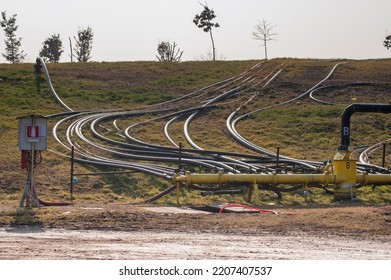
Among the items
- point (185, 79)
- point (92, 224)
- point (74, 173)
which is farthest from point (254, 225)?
point (185, 79)

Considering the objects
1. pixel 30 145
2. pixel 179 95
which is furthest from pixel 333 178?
pixel 179 95

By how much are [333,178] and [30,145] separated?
881 cm

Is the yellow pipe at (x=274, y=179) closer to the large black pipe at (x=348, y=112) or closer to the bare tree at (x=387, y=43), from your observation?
the large black pipe at (x=348, y=112)

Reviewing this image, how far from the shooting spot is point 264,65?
5506 cm

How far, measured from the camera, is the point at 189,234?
54.0 feet

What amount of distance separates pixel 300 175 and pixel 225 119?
622 inches

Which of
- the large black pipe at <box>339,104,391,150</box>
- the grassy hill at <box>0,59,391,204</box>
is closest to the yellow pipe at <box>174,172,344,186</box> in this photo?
the large black pipe at <box>339,104,391,150</box>

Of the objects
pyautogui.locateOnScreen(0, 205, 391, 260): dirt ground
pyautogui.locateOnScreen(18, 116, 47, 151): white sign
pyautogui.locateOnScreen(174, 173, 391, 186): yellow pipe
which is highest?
pyautogui.locateOnScreen(18, 116, 47, 151): white sign

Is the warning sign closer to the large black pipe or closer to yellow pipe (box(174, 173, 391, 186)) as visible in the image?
yellow pipe (box(174, 173, 391, 186))

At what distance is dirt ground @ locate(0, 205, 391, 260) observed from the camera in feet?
45.8

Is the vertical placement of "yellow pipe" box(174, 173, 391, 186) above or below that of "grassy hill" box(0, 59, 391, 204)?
below

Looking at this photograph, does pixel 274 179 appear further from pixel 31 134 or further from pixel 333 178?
pixel 31 134

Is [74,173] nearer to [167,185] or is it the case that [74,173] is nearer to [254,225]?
[167,185]

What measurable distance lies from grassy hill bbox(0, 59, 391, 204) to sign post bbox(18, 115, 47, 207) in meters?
2.41
